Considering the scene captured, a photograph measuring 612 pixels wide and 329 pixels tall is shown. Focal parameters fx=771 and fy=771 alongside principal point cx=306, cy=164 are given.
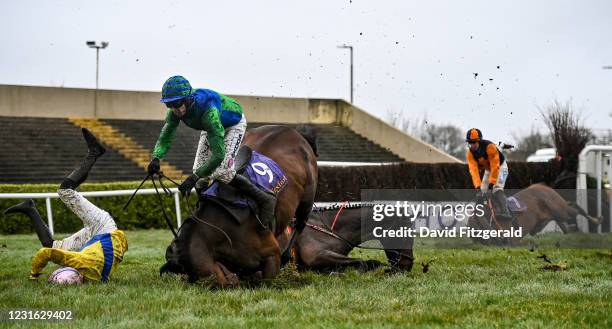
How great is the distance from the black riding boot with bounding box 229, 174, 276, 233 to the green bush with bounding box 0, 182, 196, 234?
878cm

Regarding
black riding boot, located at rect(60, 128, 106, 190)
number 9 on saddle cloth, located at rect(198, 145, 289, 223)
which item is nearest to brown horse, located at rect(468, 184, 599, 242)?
number 9 on saddle cloth, located at rect(198, 145, 289, 223)

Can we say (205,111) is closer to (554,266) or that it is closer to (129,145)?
(554,266)

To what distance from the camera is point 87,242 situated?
20.9 feet

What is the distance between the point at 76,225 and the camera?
47.5 ft

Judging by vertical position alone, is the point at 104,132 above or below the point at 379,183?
above

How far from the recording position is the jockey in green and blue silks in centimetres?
576

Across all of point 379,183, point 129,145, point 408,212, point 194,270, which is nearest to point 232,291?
point 194,270

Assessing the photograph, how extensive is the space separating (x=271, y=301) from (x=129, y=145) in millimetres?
18666

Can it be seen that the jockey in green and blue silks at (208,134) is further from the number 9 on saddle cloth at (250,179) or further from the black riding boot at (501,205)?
the black riding boot at (501,205)

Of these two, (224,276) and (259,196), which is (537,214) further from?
(224,276)

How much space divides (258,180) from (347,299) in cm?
137

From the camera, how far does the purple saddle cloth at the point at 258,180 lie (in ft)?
19.4

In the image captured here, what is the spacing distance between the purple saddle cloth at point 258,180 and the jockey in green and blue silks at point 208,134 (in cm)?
8

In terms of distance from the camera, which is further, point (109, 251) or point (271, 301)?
point (109, 251)
